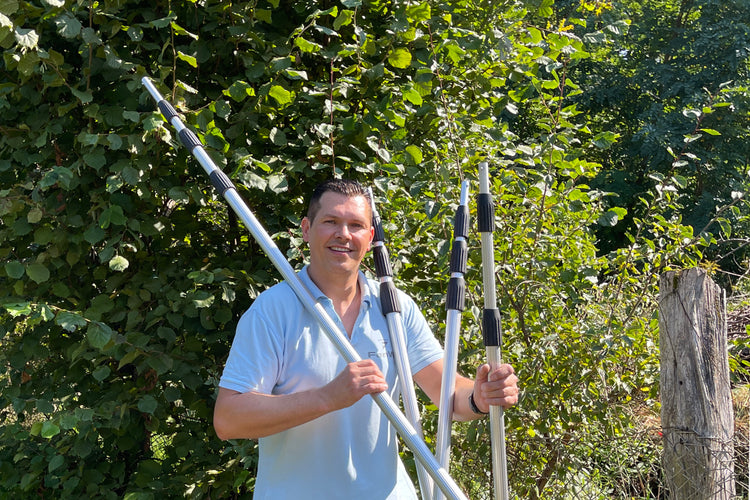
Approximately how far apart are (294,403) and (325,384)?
0.15m

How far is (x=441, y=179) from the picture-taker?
3.42 meters

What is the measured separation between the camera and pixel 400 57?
333cm

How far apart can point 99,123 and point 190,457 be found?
146 centimetres

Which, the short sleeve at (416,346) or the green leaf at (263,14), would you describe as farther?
the green leaf at (263,14)

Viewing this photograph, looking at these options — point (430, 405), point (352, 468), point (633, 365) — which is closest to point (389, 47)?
point (430, 405)

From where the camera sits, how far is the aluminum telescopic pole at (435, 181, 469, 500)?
213 cm

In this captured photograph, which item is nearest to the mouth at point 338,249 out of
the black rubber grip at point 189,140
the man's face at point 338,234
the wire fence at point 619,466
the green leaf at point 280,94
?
the man's face at point 338,234

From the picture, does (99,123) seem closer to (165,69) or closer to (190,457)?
(165,69)

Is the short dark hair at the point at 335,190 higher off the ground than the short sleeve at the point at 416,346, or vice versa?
the short dark hair at the point at 335,190

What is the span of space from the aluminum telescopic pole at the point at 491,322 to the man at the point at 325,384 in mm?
47

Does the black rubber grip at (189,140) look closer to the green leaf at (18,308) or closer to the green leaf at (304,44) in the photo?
the green leaf at (304,44)

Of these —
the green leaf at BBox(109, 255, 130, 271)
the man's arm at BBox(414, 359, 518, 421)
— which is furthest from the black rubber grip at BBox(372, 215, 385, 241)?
the green leaf at BBox(109, 255, 130, 271)

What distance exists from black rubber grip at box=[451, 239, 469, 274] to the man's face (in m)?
0.25

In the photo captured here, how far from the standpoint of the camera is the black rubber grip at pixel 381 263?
236 centimetres
